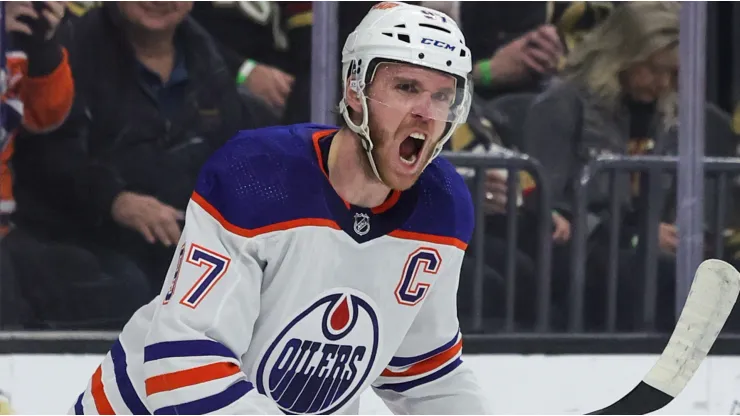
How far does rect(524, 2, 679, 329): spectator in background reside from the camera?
2.79 metres

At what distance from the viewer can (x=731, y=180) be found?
9.25 ft

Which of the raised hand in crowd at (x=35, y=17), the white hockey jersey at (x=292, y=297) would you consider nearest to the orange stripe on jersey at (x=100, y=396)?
the white hockey jersey at (x=292, y=297)

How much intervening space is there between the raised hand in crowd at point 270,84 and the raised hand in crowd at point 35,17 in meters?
0.47

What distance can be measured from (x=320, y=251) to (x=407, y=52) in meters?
0.25

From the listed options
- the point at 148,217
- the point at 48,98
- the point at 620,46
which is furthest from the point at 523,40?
the point at 48,98

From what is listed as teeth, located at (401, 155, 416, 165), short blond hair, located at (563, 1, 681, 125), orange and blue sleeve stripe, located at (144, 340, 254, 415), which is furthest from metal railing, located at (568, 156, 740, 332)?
orange and blue sleeve stripe, located at (144, 340, 254, 415)

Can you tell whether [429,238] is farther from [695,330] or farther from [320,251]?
[695,330]

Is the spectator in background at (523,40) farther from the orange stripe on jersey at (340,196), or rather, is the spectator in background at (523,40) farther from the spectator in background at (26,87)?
the orange stripe on jersey at (340,196)

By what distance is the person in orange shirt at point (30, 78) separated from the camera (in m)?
2.64

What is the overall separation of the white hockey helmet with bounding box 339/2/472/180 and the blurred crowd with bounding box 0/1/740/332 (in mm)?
1293

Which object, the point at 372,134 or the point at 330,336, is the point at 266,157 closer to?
the point at 372,134

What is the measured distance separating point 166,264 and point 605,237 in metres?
1.06

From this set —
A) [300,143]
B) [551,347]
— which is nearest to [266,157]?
[300,143]

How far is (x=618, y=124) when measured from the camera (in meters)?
2.89
